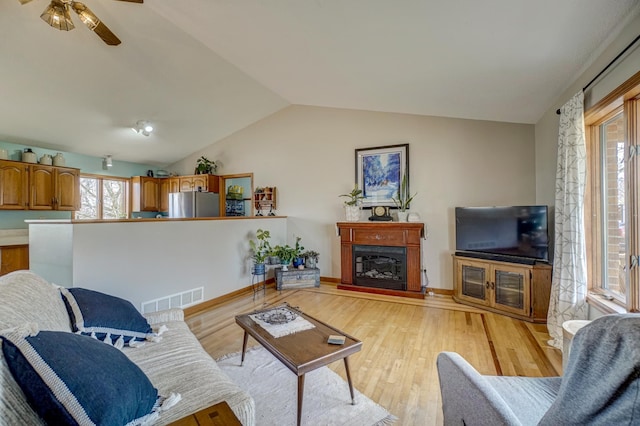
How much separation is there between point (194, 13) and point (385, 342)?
367 cm

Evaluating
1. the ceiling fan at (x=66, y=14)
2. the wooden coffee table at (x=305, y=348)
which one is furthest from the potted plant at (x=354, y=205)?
the ceiling fan at (x=66, y=14)

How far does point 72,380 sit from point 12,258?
489 centimetres

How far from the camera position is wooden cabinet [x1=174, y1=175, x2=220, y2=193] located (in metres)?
5.88

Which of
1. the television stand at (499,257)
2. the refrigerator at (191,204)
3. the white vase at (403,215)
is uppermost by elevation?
the refrigerator at (191,204)

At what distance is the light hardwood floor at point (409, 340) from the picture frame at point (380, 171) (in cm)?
161

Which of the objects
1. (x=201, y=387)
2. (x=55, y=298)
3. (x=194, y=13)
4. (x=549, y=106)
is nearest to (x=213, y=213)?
(x=194, y=13)

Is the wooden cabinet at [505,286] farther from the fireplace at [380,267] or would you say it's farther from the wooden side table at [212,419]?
the wooden side table at [212,419]

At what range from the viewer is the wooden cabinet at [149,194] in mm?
6117

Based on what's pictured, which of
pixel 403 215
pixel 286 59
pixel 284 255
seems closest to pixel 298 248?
pixel 284 255

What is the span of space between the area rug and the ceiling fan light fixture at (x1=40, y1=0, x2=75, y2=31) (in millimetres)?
3062

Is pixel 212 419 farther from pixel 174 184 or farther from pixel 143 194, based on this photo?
pixel 143 194

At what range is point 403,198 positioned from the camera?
4.37m

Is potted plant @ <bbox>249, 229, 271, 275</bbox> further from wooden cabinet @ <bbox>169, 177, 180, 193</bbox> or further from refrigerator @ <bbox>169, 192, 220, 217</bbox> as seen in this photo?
wooden cabinet @ <bbox>169, 177, 180, 193</bbox>

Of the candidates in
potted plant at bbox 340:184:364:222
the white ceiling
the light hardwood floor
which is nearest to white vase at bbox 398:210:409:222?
potted plant at bbox 340:184:364:222
